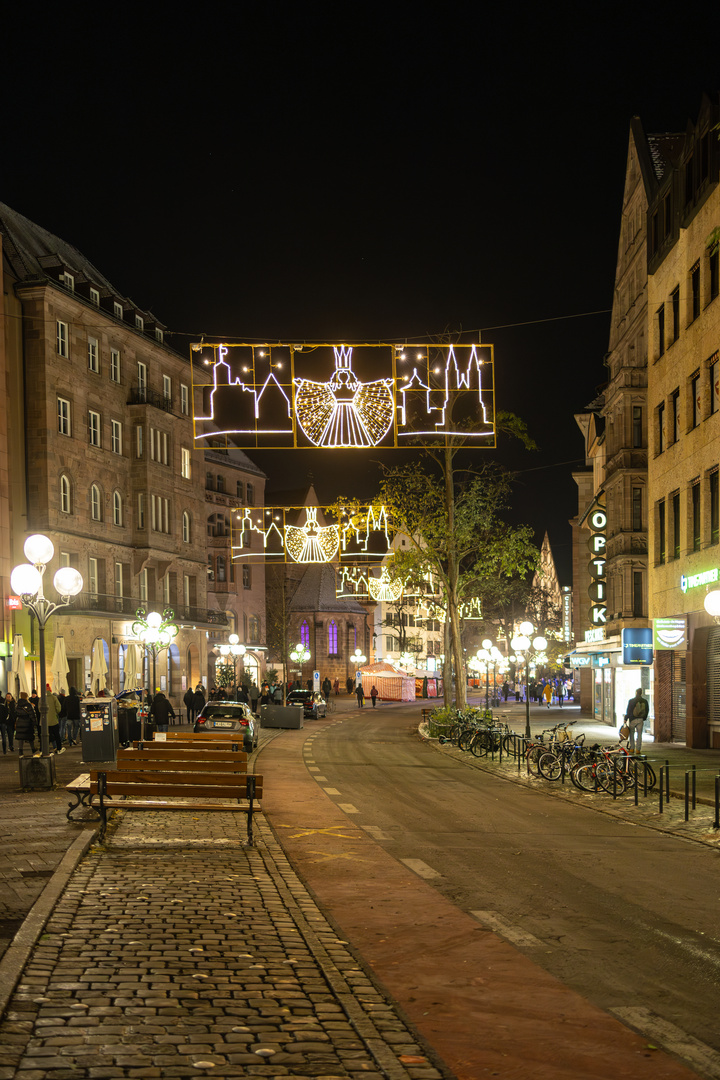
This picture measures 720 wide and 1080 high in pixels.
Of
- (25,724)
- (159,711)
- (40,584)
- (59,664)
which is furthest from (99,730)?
(59,664)

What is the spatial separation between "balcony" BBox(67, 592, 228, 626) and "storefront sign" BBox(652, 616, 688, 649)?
27.5m

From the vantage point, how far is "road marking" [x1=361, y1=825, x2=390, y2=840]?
48.0ft

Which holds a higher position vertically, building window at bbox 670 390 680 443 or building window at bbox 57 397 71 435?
building window at bbox 57 397 71 435

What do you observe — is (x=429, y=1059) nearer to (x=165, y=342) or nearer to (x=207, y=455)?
(x=165, y=342)

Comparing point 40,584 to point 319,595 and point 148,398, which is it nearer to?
point 148,398

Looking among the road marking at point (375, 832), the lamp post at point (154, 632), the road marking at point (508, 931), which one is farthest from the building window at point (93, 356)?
the road marking at point (508, 931)

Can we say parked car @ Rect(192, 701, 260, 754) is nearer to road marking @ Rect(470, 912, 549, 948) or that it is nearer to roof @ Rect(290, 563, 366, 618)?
road marking @ Rect(470, 912, 549, 948)

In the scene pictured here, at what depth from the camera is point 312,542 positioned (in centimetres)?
4491

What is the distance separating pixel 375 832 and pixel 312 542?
3008cm

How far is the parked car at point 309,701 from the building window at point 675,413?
3035 centimetres

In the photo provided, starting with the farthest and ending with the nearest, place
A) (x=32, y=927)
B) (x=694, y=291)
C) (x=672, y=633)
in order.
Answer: (x=672, y=633)
(x=694, y=291)
(x=32, y=927)

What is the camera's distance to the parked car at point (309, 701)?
195ft

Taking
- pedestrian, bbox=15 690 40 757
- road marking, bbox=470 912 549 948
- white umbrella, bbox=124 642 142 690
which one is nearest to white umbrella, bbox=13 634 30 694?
pedestrian, bbox=15 690 40 757

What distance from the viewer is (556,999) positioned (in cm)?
702
